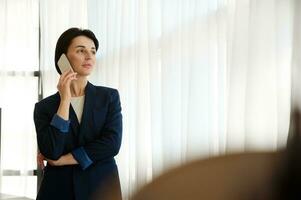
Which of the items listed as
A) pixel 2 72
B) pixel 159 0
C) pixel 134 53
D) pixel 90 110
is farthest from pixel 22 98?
pixel 90 110

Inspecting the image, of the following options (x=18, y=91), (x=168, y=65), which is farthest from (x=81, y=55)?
(x=18, y=91)

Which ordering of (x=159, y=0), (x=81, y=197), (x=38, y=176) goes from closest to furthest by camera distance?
(x=81, y=197) < (x=159, y=0) < (x=38, y=176)

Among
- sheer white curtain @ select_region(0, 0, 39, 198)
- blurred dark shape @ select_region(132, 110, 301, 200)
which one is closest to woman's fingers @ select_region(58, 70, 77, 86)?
sheer white curtain @ select_region(0, 0, 39, 198)

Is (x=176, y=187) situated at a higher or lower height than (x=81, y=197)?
higher

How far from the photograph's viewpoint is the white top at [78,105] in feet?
6.95

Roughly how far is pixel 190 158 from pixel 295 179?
0.25ft

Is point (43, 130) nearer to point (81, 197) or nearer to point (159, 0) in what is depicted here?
point (81, 197)

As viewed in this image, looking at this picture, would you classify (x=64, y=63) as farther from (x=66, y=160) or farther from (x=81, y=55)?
(x=66, y=160)

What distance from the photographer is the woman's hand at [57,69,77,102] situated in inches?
83.8

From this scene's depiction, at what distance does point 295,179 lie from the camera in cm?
30

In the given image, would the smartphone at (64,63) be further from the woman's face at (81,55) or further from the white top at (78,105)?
the white top at (78,105)

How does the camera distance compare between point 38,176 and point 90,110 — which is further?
point 38,176

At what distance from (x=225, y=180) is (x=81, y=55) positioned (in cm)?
203

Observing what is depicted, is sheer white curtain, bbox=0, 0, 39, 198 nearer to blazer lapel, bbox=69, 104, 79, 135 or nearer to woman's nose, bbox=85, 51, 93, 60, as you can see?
woman's nose, bbox=85, 51, 93, 60
